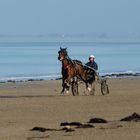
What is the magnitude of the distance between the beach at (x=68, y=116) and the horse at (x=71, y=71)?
0.60m

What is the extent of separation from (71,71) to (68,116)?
6.91m

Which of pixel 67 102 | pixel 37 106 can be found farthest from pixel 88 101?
pixel 37 106

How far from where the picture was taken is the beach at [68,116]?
1389 cm

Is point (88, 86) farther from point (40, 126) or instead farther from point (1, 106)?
point (40, 126)

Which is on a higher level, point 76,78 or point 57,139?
point 76,78

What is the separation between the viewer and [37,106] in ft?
69.1

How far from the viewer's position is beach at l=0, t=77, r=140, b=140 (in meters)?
13.9

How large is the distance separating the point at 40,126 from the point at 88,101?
7.14 m

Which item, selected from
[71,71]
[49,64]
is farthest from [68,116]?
[49,64]

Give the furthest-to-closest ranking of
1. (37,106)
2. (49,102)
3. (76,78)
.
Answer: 1. (76,78)
2. (49,102)
3. (37,106)

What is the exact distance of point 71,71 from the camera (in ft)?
81.8

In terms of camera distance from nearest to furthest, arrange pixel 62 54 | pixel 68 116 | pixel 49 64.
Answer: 1. pixel 68 116
2. pixel 62 54
3. pixel 49 64

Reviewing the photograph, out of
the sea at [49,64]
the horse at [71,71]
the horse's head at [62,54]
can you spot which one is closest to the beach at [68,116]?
the horse at [71,71]

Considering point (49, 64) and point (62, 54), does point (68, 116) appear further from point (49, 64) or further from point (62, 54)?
point (49, 64)
